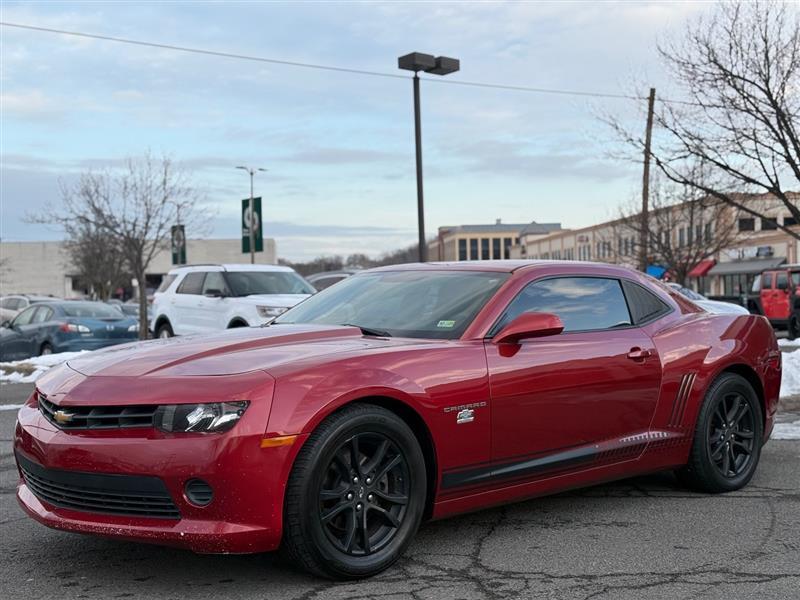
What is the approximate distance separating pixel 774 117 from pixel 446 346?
15.2 meters

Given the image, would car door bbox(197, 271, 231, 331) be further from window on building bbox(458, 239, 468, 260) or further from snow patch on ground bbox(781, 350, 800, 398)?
window on building bbox(458, 239, 468, 260)

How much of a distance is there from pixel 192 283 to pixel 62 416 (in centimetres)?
1246

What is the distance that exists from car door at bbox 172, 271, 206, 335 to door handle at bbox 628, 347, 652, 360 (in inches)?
440

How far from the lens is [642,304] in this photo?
5672mm

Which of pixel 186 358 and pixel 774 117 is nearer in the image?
pixel 186 358

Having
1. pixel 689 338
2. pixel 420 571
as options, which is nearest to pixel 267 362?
pixel 420 571

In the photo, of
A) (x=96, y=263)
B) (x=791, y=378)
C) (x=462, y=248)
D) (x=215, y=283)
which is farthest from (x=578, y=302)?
(x=462, y=248)

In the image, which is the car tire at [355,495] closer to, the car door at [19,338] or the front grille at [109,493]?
the front grille at [109,493]

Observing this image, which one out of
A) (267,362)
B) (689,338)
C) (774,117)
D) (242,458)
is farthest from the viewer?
(774,117)

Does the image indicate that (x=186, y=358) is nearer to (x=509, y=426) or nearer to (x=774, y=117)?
(x=509, y=426)

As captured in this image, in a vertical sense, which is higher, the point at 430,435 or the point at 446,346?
the point at 446,346

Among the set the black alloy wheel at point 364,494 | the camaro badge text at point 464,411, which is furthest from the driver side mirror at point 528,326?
the black alloy wheel at point 364,494

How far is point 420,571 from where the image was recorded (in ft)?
13.7

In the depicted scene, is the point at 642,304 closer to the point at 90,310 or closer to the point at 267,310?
the point at 267,310
